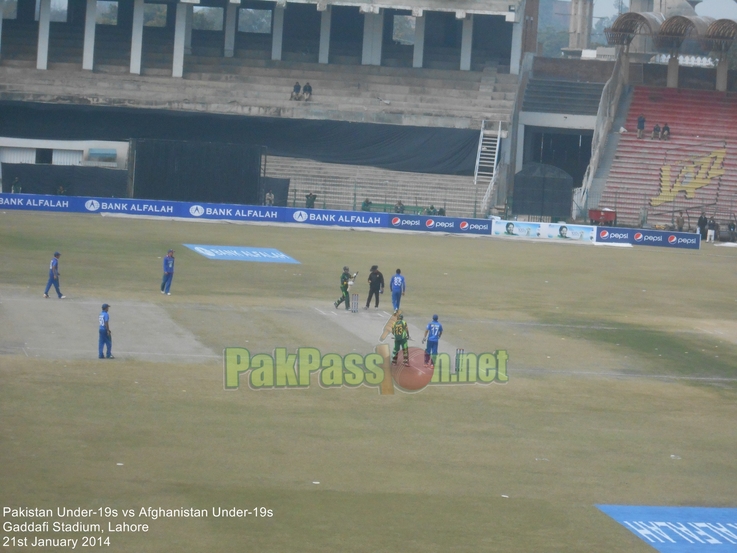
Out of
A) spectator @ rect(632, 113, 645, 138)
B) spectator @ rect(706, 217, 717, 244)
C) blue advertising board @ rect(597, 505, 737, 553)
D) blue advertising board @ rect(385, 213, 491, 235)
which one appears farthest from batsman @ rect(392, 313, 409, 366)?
spectator @ rect(632, 113, 645, 138)

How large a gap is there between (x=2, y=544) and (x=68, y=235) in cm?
3198

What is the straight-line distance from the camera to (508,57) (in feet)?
246

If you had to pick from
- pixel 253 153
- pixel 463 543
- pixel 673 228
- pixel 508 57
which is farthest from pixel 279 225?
pixel 463 543

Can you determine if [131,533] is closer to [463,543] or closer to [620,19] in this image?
[463,543]

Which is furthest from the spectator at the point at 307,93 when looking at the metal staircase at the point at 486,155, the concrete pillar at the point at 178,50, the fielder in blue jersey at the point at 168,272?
the fielder in blue jersey at the point at 168,272

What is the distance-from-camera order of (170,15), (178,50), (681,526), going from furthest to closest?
(170,15) < (178,50) < (681,526)

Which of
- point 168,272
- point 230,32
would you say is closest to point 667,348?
point 168,272

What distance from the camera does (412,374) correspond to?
23.7 m

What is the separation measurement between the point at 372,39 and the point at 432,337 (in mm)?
50474

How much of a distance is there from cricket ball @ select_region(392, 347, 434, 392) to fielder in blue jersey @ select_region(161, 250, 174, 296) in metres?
9.56

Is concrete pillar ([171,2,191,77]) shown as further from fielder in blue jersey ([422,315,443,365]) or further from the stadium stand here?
fielder in blue jersey ([422,315,443,365])

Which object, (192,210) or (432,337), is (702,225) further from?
(432,337)

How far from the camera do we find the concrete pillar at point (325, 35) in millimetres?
70125

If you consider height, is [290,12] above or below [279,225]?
above
